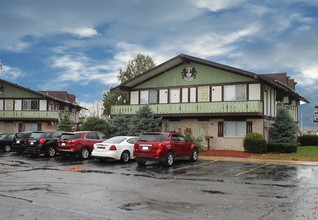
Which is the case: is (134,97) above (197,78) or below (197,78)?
below

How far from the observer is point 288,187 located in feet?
39.8

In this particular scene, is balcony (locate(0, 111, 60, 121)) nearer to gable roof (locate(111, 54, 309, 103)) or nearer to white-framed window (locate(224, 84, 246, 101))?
gable roof (locate(111, 54, 309, 103))

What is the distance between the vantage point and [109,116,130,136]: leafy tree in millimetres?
32312

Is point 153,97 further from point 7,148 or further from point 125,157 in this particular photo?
point 125,157

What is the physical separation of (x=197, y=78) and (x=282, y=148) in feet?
31.2

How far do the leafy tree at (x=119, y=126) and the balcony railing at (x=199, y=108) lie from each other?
1173 mm

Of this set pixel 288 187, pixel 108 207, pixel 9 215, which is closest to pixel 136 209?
pixel 108 207

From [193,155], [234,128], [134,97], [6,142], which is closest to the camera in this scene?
[193,155]

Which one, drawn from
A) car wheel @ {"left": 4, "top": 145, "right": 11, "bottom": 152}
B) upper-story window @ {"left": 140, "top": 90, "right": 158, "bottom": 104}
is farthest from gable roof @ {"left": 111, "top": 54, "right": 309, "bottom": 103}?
car wheel @ {"left": 4, "top": 145, "right": 11, "bottom": 152}

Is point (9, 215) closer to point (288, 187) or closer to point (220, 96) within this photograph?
point (288, 187)

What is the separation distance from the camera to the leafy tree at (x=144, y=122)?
99.2ft

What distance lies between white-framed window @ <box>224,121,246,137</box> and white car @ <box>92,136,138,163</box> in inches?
467

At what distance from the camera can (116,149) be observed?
19.6 m

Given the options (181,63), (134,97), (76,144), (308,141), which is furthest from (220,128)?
(308,141)
